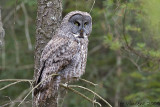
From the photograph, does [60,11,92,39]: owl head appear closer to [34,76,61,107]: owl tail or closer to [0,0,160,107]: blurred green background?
[34,76,61,107]: owl tail

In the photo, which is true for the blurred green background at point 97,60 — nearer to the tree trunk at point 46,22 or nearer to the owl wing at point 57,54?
the owl wing at point 57,54

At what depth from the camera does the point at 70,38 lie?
3.28 m

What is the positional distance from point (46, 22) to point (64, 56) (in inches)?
16.2

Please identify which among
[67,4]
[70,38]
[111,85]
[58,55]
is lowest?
[111,85]

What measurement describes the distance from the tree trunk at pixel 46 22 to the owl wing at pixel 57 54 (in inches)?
2.6

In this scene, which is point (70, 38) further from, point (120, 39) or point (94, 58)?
point (94, 58)

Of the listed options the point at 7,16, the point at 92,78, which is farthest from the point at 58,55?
the point at 92,78

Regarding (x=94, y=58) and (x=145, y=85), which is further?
(x=94, y=58)

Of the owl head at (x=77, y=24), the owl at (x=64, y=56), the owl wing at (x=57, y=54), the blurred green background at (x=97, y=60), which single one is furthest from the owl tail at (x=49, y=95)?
the blurred green background at (x=97, y=60)

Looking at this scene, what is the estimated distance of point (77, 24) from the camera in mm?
3422

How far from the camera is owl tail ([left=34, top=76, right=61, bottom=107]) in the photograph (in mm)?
2975

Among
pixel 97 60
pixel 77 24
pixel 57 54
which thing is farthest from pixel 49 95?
pixel 97 60

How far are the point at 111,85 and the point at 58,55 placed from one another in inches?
174

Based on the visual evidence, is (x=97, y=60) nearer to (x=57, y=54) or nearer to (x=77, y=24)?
(x=77, y=24)
